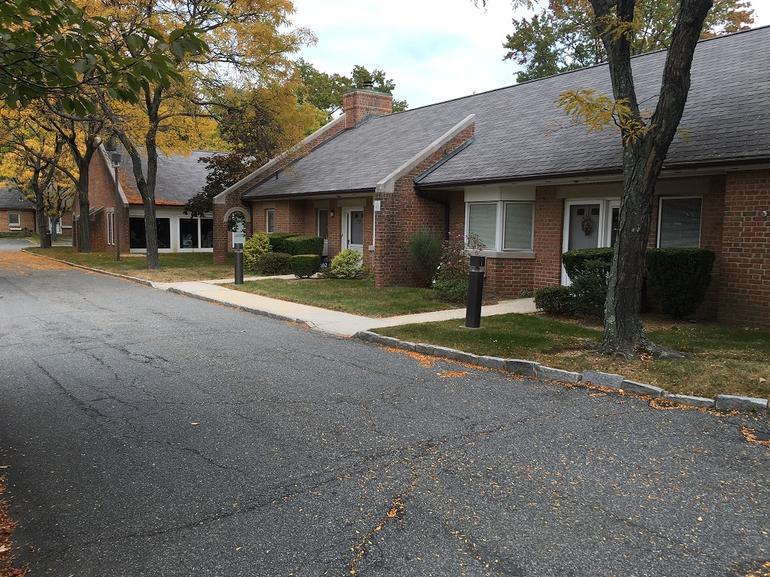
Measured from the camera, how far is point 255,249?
71.8 ft

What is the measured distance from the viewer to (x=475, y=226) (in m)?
15.7

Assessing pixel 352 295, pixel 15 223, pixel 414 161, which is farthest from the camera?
pixel 15 223

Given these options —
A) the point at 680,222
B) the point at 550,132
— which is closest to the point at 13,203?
the point at 550,132

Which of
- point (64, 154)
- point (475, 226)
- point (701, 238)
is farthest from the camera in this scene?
point (64, 154)

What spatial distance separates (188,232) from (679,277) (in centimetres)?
2951

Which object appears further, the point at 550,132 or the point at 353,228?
the point at 353,228

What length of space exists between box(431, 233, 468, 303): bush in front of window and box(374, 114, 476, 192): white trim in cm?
261

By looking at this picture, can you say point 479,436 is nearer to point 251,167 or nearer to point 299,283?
point 299,283

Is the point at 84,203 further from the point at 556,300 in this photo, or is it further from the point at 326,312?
the point at 556,300

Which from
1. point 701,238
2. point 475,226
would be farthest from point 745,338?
point 475,226

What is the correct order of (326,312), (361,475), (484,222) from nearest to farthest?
(361,475) < (326,312) < (484,222)

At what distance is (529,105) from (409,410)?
14.6 metres

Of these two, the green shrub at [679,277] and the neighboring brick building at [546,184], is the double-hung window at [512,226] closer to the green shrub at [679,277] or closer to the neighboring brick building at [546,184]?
the neighboring brick building at [546,184]

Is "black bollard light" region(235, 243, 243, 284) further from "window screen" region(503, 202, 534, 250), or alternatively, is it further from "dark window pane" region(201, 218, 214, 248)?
"dark window pane" region(201, 218, 214, 248)
